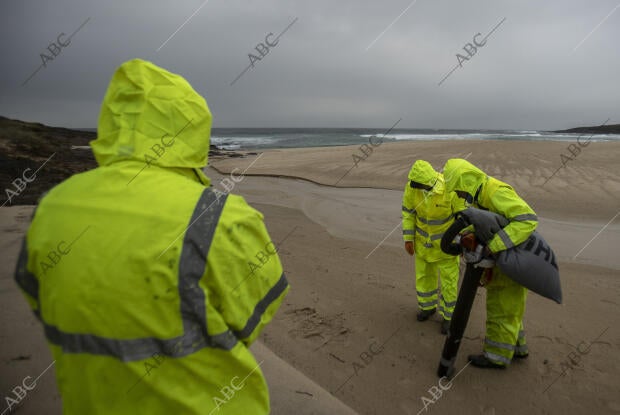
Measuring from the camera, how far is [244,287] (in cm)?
112

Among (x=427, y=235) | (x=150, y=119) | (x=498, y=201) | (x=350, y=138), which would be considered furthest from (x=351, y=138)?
(x=150, y=119)

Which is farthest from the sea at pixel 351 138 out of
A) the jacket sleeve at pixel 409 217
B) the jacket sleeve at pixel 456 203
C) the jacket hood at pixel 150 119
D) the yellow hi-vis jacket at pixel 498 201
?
the jacket hood at pixel 150 119

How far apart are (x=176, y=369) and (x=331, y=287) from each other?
134 inches

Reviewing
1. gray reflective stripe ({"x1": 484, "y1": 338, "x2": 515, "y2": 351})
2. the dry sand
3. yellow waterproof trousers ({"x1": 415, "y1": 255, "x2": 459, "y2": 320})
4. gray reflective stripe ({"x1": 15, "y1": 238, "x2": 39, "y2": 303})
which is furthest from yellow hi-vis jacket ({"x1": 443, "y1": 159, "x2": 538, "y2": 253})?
gray reflective stripe ({"x1": 15, "y1": 238, "x2": 39, "y2": 303})

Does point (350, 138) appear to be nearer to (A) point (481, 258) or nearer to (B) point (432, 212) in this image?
(B) point (432, 212)

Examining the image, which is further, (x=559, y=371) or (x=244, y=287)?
(x=559, y=371)

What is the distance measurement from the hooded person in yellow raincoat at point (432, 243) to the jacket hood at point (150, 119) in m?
2.89

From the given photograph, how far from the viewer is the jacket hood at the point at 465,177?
3.21 metres

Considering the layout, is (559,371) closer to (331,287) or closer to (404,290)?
(404,290)

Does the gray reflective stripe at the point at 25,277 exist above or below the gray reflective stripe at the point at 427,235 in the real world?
above

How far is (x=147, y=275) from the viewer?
3.20ft

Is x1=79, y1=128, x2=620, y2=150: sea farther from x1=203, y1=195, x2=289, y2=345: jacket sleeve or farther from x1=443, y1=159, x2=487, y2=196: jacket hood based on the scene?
x1=203, y1=195, x2=289, y2=345: jacket sleeve

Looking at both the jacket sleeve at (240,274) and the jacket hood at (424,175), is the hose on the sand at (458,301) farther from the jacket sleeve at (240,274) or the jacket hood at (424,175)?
the jacket sleeve at (240,274)

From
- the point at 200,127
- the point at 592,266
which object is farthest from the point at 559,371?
the point at 200,127
